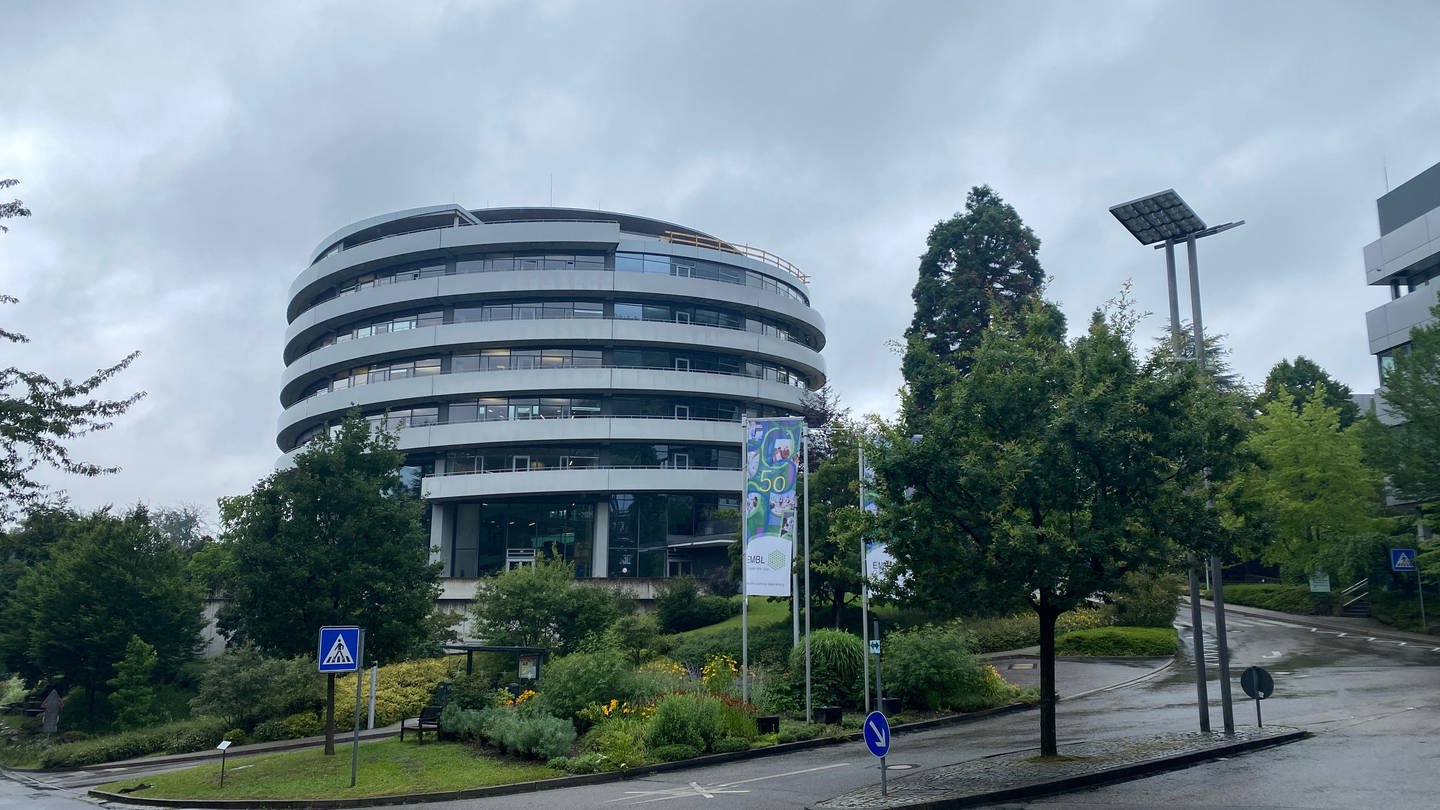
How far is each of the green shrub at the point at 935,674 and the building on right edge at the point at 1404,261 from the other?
3132 centimetres

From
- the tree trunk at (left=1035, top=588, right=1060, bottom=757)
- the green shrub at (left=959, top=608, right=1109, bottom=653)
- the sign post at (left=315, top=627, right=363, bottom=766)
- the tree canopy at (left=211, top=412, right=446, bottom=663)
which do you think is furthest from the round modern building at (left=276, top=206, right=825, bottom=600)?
the tree trunk at (left=1035, top=588, right=1060, bottom=757)

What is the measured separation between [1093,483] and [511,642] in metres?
22.9

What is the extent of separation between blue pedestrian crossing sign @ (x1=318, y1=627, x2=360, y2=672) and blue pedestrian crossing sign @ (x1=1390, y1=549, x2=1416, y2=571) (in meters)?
39.9

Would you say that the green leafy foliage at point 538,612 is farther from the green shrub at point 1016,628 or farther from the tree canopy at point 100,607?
the tree canopy at point 100,607

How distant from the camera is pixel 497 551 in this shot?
6019 cm

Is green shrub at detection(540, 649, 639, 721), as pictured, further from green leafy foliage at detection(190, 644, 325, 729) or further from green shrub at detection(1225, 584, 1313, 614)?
green shrub at detection(1225, 584, 1313, 614)

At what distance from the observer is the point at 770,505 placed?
25250 millimetres

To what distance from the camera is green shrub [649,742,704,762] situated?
19734mm

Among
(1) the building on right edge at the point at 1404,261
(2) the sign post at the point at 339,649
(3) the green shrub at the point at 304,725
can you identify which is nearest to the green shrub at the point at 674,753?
(2) the sign post at the point at 339,649

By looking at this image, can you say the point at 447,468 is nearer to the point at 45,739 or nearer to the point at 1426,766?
the point at 45,739

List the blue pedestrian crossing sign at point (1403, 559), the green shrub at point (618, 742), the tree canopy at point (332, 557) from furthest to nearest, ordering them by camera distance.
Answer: the blue pedestrian crossing sign at point (1403, 559) < the tree canopy at point (332, 557) < the green shrub at point (618, 742)

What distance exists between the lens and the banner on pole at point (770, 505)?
2478 centimetres

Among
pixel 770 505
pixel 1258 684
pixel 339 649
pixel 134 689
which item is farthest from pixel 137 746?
pixel 1258 684

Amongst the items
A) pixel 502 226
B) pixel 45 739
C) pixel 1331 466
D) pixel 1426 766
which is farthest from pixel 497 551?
pixel 1426 766
